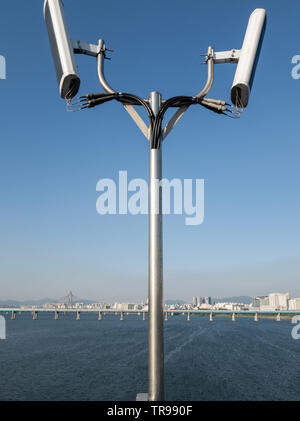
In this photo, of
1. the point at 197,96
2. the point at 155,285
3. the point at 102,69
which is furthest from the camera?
the point at 102,69

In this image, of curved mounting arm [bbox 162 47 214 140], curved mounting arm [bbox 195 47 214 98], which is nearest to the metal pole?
curved mounting arm [bbox 162 47 214 140]

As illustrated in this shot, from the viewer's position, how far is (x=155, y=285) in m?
3.96

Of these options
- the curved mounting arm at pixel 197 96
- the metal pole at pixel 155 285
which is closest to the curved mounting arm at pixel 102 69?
the curved mounting arm at pixel 197 96

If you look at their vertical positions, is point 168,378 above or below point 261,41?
below

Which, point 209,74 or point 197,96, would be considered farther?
point 209,74

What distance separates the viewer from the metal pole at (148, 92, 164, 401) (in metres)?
3.80

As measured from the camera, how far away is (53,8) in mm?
4254

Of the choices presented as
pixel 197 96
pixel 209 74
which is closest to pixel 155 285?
pixel 197 96

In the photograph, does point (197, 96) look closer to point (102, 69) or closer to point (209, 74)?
point (209, 74)

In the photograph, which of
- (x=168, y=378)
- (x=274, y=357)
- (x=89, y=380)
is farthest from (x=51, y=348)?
(x=274, y=357)

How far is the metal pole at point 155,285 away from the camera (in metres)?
3.80

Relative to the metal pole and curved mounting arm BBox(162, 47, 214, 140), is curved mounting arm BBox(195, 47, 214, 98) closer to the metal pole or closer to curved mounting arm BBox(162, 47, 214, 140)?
curved mounting arm BBox(162, 47, 214, 140)
